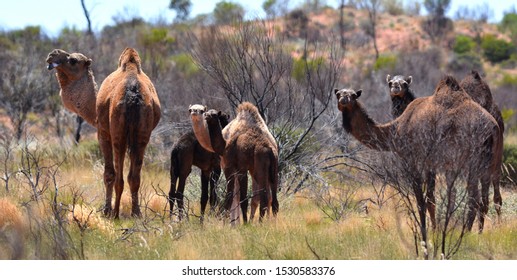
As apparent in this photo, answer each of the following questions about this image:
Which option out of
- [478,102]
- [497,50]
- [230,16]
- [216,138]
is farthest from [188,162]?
[497,50]

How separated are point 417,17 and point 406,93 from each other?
2546 inches

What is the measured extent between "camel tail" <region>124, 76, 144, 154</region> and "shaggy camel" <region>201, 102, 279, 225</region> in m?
1.20

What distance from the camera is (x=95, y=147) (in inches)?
799

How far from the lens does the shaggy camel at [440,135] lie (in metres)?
9.41

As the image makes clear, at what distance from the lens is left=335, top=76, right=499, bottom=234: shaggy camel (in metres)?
9.41

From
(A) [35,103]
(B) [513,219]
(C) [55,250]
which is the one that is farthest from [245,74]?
(A) [35,103]

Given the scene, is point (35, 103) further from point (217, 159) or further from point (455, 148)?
point (455, 148)

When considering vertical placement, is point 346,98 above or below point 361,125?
above

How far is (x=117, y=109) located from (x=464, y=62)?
159 feet

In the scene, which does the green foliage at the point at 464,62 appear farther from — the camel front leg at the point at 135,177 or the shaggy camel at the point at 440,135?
the camel front leg at the point at 135,177

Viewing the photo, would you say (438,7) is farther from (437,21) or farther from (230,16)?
(230,16)

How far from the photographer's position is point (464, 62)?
57.4 metres

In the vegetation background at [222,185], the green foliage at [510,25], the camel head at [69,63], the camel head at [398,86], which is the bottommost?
the green foliage at [510,25]

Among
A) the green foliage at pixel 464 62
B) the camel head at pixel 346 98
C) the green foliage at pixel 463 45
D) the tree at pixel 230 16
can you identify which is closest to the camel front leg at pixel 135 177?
the camel head at pixel 346 98
